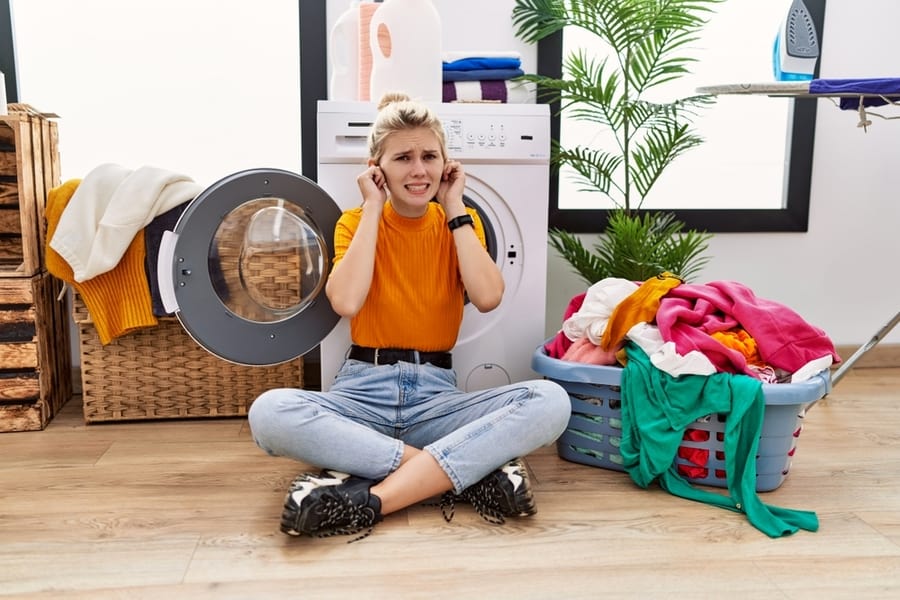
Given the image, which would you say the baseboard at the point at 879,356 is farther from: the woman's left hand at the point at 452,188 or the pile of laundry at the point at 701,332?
the woman's left hand at the point at 452,188

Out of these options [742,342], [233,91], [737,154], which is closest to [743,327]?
[742,342]

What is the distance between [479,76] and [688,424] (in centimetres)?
102

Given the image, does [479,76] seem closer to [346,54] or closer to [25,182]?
[346,54]

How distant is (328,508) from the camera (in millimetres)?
1345

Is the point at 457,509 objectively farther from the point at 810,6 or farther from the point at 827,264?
the point at 810,6

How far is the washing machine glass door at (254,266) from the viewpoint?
5.42 ft

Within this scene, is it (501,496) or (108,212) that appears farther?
(108,212)

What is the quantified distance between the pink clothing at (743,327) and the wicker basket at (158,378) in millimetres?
1109

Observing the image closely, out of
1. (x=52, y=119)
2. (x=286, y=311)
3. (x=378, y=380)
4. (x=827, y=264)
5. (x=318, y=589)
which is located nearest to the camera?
(x=318, y=589)

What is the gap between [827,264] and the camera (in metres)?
2.61

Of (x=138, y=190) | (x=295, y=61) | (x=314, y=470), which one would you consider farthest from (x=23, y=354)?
(x=295, y=61)

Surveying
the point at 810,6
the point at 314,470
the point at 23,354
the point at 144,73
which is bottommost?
the point at 314,470

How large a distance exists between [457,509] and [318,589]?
37 centimetres

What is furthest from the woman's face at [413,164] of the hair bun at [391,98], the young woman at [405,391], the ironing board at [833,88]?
the ironing board at [833,88]
